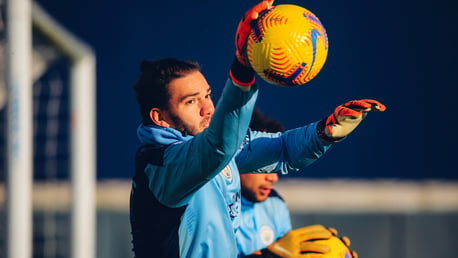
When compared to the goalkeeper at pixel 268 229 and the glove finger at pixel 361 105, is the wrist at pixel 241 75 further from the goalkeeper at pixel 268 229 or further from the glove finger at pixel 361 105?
the goalkeeper at pixel 268 229

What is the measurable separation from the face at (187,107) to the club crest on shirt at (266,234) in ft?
4.14

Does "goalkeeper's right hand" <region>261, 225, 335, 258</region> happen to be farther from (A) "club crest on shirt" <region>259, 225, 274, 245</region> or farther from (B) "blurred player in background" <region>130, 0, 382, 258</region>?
(B) "blurred player in background" <region>130, 0, 382, 258</region>

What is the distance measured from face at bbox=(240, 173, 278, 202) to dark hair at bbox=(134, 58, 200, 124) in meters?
1.13

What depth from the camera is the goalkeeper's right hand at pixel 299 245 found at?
136 inches

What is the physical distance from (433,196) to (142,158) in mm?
4903

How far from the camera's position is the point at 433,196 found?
22.8 feet

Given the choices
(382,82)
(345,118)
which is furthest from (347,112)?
(382,82)

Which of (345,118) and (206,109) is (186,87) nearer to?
(206,109)

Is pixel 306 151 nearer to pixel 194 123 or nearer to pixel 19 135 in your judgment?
pixel 194 123

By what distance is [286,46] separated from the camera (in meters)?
2.42

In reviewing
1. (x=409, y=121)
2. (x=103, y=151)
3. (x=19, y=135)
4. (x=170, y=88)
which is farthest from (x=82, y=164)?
(x=409, y=121)

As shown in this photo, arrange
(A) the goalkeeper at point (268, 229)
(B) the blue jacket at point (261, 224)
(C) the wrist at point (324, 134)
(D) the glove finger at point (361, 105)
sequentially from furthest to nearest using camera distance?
(B) the blue jacket at point (261, 224), (A) the goalkeeper at point (268, 229), (C) the wrist at point (324, 134), (D) the glove finger at point (361, 105)

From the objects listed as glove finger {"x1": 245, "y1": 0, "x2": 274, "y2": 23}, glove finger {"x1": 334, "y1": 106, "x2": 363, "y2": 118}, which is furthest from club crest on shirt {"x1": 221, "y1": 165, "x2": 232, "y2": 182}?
glove finger {"x1": 245, "y1": 0, "x2": 274, "y2": 23}

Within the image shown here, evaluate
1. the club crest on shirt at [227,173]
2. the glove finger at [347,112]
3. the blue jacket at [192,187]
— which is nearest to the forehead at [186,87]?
the blue jacket at [192,187]
